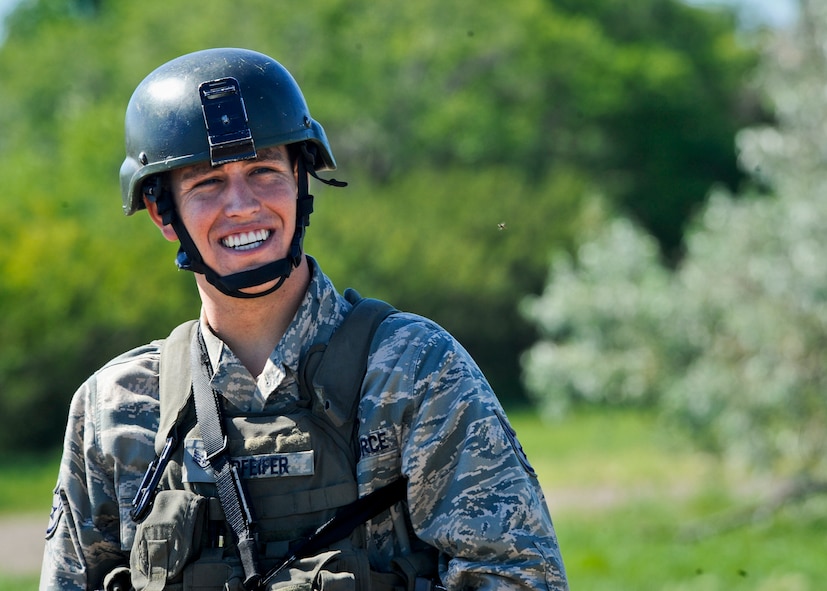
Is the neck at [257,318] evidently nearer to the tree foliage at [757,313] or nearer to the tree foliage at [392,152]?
the tree foliage at [757,313]

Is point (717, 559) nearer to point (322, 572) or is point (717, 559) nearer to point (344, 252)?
point (322, 572)

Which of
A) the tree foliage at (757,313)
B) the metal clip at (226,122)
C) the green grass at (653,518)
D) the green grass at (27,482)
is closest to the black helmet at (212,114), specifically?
the metal clip at (226,122)

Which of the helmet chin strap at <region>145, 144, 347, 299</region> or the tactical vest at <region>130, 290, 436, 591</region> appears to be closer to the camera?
the tactical vest at <region>130, 290, 436, 591</region>

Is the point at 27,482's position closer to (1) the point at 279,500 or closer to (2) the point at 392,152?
(1) the point at 279,500

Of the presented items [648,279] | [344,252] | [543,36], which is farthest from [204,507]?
[543,36]

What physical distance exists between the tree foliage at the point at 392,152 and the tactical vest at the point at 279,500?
42.7 feet

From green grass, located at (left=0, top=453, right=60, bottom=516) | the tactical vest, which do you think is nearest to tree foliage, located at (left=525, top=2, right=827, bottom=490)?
green grass, located at (left=0, top=453, right=60, bottom=516)

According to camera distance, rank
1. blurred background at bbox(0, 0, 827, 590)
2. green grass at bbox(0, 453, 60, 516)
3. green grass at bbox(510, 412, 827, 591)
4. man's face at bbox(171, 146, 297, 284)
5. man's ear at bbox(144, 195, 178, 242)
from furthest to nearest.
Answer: green grass at bbox(0, 453, 60, 516) < blurred background at bbox(0, 0, 827, 590) < green grass at bbox(510, 412, 827, 591) < man's ear at bbox(144, 195, 178, 242) < man's face at bbox(171, 146, 297, 284)

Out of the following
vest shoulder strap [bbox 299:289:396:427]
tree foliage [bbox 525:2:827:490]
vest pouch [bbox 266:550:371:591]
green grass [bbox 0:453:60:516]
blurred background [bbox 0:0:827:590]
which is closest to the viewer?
vest pouch [bbox 266:550:371:591]

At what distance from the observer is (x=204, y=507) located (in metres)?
2.69

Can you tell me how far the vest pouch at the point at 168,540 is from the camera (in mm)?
2650

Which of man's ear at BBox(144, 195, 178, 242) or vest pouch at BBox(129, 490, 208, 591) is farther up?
man's ear at BBox(144, 195, 178, 242)

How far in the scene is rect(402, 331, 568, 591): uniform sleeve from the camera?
258 centimetres

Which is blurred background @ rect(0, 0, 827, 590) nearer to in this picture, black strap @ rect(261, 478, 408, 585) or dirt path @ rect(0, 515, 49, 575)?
dirt path @ rect(0, 515, 49, 575)
